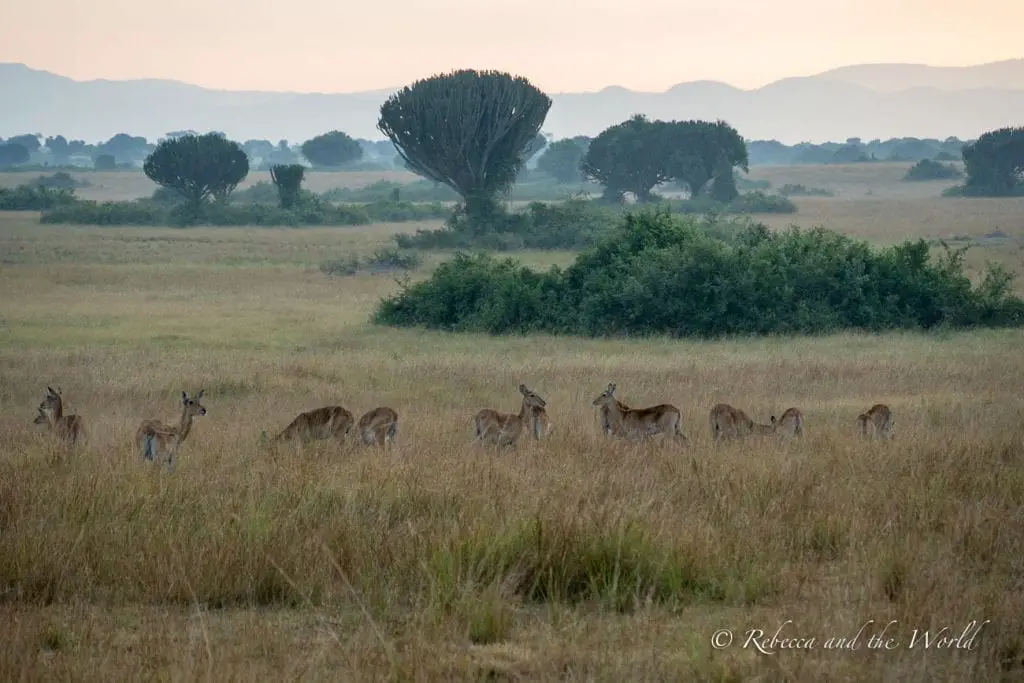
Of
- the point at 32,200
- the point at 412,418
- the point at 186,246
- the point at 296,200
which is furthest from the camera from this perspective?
the point at 32,200

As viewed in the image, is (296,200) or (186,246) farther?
(296,200)

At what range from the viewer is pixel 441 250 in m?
51.2

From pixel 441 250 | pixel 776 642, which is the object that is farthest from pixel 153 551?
pixel 441 250

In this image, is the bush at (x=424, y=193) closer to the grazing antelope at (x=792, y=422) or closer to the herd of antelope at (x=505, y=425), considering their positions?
the herd of antelope at (x=505, y=425)

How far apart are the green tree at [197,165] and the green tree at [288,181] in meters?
3.11

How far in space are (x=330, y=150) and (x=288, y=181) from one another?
294ft

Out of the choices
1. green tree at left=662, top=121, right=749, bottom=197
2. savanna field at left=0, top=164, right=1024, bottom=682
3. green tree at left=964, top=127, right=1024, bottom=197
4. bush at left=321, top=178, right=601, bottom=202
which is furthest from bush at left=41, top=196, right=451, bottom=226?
savanna field at left=0, top=164, right=1024, bottom=682

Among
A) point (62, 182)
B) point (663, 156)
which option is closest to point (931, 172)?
point (663, 156)

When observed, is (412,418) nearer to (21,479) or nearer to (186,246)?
(21,479)

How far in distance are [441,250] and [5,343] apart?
95.1ft

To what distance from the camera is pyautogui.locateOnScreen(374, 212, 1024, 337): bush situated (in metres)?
25.8

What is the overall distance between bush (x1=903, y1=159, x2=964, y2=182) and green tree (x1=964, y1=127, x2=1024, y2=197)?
786 inches

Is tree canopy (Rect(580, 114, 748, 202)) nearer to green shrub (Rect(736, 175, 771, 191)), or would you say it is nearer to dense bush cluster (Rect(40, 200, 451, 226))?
dense bush cluster (Rect(40, 200, 451, 226))

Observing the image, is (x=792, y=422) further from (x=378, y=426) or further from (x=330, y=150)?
(x=330, y=150)
